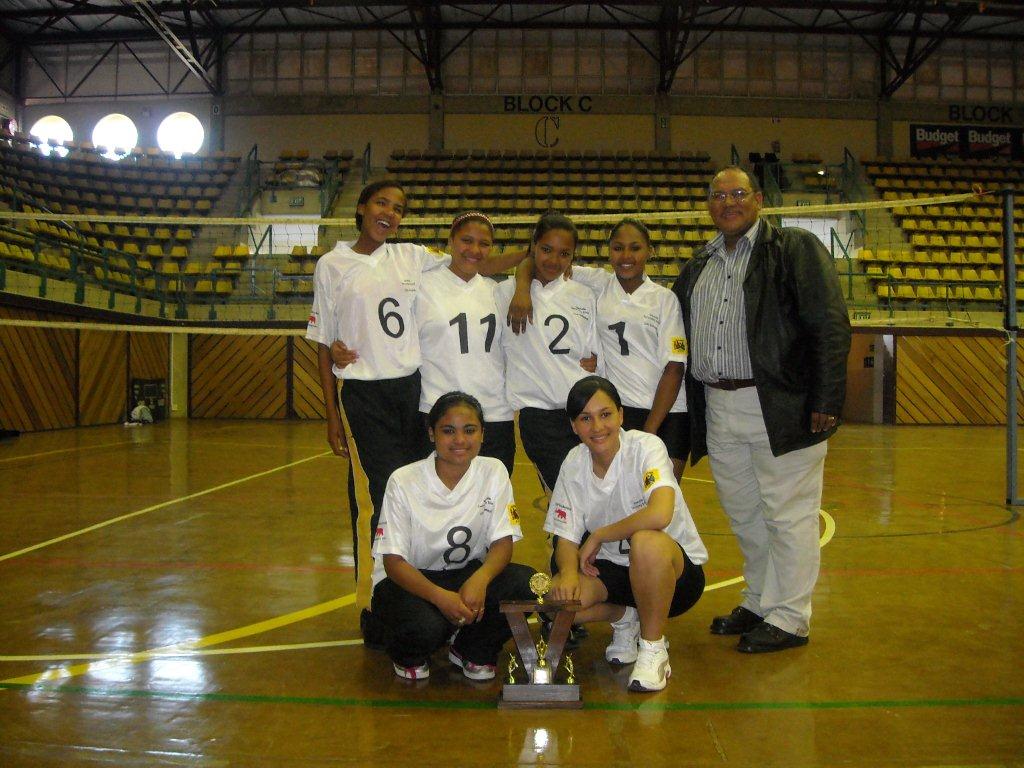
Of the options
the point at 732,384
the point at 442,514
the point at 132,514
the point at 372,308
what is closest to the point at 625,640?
the point at 442,514

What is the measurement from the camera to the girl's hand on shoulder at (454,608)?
2.45 m

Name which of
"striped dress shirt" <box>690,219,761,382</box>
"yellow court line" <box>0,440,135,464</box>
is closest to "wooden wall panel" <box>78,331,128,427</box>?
"yellow court line" <box>0,440,135,464</box>

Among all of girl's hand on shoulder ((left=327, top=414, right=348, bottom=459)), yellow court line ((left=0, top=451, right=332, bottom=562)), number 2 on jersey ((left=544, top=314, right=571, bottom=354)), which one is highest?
number 2 on jersey ((left=544, top=314, right=571, bottom=354))

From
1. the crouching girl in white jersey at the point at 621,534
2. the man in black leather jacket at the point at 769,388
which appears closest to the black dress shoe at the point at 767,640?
the man in black leather jacket at the point at 769,388

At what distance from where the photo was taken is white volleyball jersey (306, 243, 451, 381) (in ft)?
9.83

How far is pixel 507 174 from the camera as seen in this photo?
65.7 ft

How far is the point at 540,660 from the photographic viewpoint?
2.39m

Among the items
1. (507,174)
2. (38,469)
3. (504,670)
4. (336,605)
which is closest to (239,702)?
(504,670)

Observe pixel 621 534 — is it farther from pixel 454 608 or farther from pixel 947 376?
pixel 947 376

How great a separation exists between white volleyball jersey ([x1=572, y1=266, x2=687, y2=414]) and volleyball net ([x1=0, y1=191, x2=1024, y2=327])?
1174 centimetres

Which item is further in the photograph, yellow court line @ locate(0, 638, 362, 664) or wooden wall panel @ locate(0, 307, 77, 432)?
wooden wall panel @ locate(0, 307, 77, 432)

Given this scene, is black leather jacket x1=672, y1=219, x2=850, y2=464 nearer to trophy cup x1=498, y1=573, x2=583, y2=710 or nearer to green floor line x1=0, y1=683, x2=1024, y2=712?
green floor line x1=0, y1=683, x2=1024, y2=712

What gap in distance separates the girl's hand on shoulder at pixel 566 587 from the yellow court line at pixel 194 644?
45.8 inches

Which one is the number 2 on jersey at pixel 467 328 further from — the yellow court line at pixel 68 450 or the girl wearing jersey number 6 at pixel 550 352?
the yellow court line at pixel 68 450
